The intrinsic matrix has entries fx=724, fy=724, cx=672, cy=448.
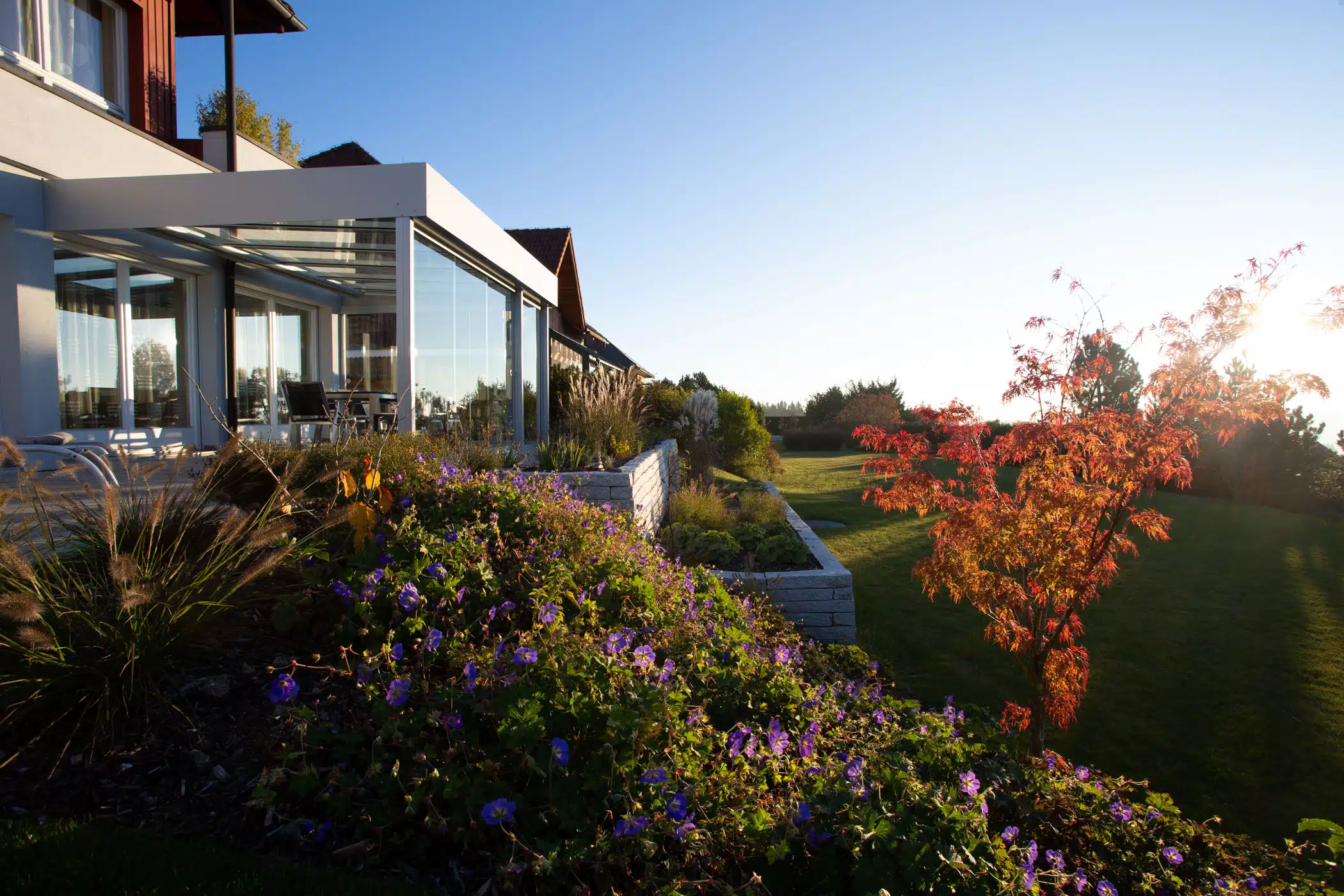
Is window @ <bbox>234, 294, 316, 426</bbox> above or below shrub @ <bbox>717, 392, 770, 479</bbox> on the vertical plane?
above

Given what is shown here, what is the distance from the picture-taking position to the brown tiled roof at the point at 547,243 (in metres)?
18.0

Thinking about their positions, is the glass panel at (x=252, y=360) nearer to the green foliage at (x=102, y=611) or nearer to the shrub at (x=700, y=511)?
the shrub at (x=700, y=511)

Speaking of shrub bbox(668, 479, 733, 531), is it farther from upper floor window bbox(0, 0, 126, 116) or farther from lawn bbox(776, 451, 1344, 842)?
upper floor window bbox(0, 0, 126, 116)

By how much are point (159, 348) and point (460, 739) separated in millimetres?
8620

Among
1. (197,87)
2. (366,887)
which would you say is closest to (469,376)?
(366,887)

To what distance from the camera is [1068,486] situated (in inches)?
155

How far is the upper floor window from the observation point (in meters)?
7.14

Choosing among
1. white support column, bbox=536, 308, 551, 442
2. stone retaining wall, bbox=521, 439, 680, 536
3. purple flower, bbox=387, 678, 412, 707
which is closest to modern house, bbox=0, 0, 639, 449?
white support column, bbox=536, 308, 551, 442

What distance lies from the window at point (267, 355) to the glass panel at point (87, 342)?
5.19 ft

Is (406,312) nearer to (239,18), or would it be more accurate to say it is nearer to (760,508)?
(760,508)

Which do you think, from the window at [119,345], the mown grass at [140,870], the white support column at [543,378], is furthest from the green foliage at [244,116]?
the mown grass at [140,870]

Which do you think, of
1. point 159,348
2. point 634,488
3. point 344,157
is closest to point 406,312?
point 634,488

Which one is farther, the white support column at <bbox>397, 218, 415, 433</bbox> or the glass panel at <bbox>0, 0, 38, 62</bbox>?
the glass panel at <bbox>0, 0, 38, 62</bbox>

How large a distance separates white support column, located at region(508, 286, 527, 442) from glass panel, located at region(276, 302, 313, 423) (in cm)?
317
